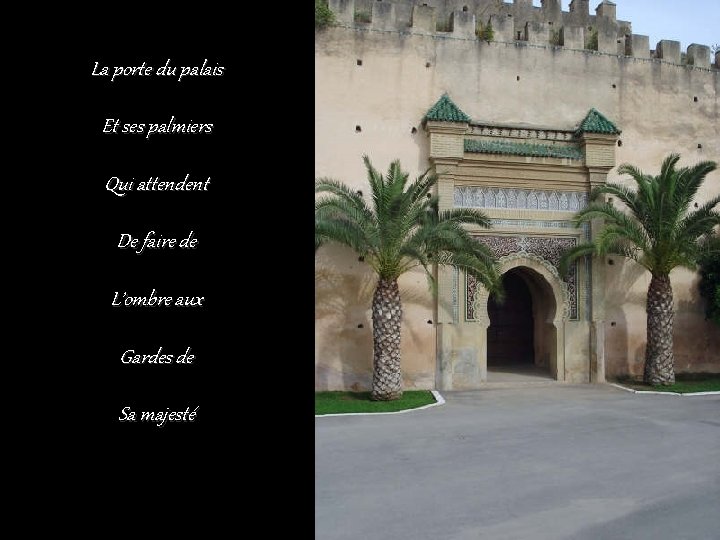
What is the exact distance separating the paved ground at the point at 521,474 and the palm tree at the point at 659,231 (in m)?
2.98

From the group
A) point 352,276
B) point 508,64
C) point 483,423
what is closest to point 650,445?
point 483,423

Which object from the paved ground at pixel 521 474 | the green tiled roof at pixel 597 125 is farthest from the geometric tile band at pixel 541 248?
the paved ground at pixel 521 474

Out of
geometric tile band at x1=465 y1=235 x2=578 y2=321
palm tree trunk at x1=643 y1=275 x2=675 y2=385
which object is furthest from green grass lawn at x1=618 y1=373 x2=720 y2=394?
geometric tile band at x1=465 y1=235 x2=578 y2=321

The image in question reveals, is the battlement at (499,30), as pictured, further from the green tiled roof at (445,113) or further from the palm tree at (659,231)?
the palm tree at (659,231)

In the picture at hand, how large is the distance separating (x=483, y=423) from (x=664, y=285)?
20.3ft

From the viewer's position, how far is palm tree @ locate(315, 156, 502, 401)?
1037cm

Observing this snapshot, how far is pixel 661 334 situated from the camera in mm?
12258

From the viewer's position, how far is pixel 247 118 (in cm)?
165

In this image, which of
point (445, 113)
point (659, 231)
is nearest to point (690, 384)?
point (659, 231)

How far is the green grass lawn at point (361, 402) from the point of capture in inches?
387

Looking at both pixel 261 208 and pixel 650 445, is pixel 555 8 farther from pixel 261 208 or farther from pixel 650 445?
pixel 261 208

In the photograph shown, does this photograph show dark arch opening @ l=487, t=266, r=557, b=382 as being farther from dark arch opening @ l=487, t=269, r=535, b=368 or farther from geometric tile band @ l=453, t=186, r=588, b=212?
geometric tile band @ l=453, t=186, r=588, b=212

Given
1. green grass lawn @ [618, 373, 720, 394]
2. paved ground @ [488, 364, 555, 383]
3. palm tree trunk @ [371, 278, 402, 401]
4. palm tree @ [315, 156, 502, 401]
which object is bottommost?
green grass lawn @ [618, 373, 720, 394]

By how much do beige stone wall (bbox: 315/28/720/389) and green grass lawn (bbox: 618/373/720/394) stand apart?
11.6 inches
